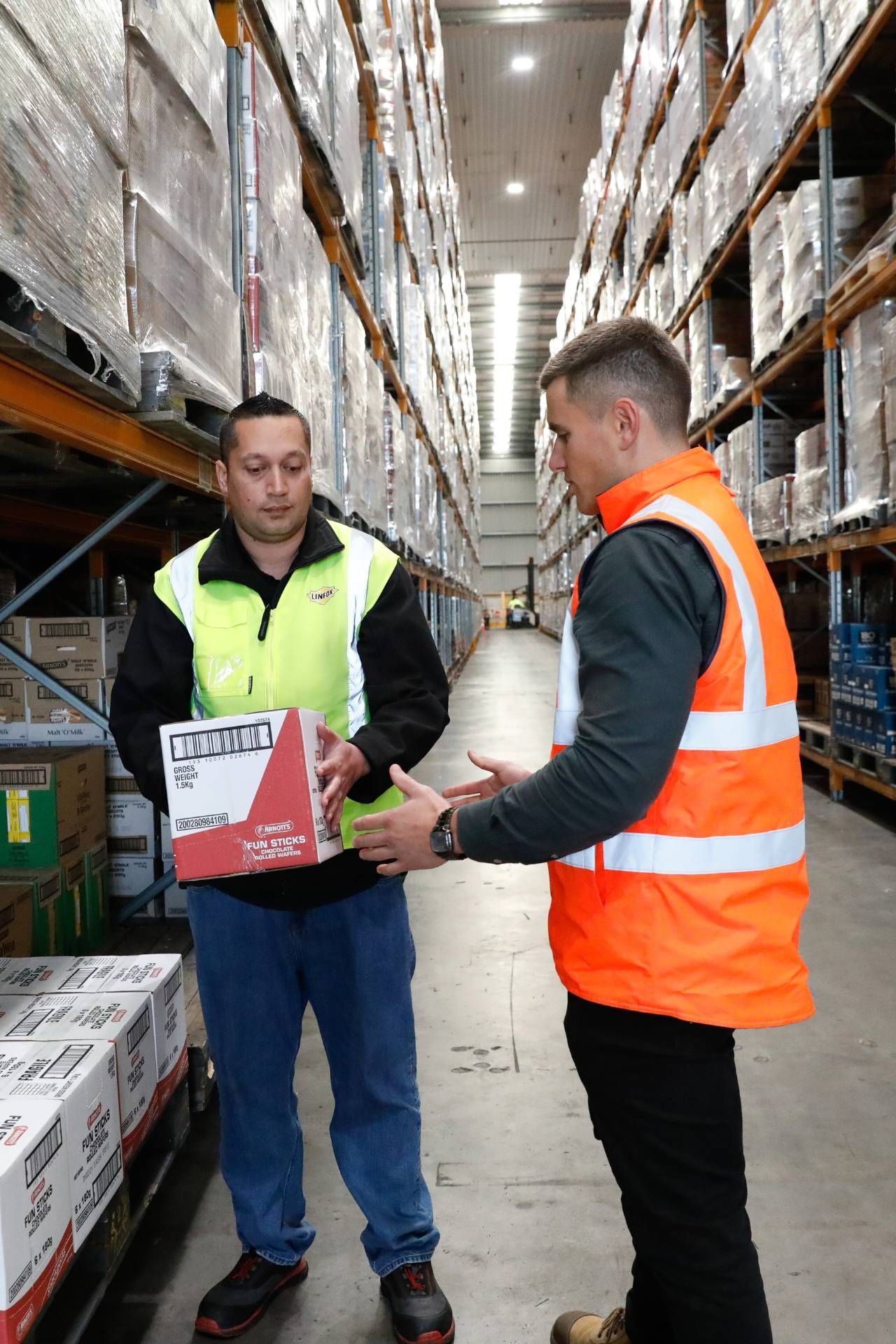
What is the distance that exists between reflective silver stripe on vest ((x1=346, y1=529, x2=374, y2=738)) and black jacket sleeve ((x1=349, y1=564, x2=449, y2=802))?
0.5 inches

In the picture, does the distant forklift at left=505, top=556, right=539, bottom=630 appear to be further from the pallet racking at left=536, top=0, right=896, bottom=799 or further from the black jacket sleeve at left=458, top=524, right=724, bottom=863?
the black jacket sleeve at left=458, top=524, right=724, bottom=863

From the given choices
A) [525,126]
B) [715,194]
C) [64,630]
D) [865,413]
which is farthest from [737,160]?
[525,126]

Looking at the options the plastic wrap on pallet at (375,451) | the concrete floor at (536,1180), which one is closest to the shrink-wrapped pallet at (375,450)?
the plastic wrap on pallet at (375,451)

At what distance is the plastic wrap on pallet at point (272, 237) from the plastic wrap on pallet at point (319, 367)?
0.16 m

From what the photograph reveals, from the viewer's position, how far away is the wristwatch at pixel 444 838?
4.44 ft

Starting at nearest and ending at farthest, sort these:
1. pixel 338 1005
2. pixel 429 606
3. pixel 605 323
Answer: pixel 605 323, pixel 338 1005, pixel 429 606

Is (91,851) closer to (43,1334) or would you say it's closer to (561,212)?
(43,1334)

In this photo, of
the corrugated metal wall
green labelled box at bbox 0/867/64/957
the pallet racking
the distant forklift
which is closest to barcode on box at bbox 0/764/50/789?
green labelled box at bbox 0/867/64/957

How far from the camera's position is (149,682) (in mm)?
1821

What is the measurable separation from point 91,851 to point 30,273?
251 cm

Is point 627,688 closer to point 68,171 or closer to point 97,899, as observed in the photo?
point 68,171

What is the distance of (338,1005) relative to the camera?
6.16 feet

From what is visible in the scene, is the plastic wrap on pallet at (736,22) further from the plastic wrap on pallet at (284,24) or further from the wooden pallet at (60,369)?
the wooden pallet at (60,369)

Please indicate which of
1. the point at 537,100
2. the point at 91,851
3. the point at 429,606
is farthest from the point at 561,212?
the point at 91,851
